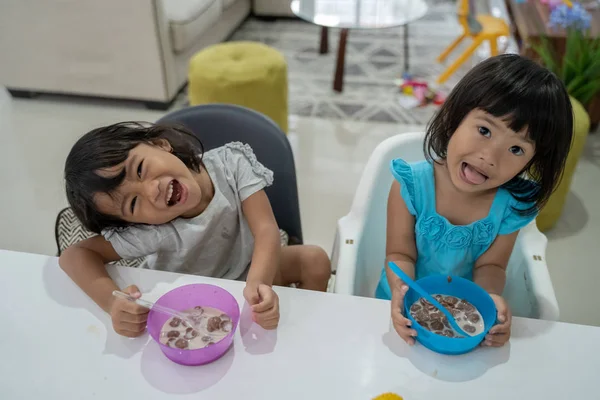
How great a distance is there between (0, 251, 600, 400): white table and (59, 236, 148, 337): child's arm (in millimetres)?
21

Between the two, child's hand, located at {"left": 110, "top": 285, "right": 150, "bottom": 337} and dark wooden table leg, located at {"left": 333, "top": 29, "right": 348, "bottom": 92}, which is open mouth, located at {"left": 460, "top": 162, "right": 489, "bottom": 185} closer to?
child's hand, located at {"left": 110, "top": 285, "right": 150, "bottom": 337}

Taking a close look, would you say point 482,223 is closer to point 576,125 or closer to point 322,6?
point 576,125

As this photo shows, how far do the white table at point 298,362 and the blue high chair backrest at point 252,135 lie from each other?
0.43 meters

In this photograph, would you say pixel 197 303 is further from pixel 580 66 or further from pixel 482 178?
pixel 580 66

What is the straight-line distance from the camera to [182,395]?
683mm

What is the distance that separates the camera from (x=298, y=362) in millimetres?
719

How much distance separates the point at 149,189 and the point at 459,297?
1.85ft

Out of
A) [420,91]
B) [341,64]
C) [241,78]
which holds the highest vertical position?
[241,78]

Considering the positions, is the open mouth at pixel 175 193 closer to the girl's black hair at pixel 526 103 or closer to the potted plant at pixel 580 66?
the girl's black hair at pixel 526 103

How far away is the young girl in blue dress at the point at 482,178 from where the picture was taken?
2.64 feet

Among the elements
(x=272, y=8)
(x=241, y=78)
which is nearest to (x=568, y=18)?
(x=241, y=78)

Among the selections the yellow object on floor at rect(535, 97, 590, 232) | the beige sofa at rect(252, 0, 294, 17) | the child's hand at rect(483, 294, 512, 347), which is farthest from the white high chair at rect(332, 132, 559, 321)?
the beige sofa at rect(252, 0, 294, 17)

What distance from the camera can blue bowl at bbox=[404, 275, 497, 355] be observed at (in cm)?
71

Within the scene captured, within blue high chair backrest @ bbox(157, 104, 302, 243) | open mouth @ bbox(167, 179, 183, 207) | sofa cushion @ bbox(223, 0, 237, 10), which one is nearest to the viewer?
open mouth @ bbox(167, 179, 183, 207)
